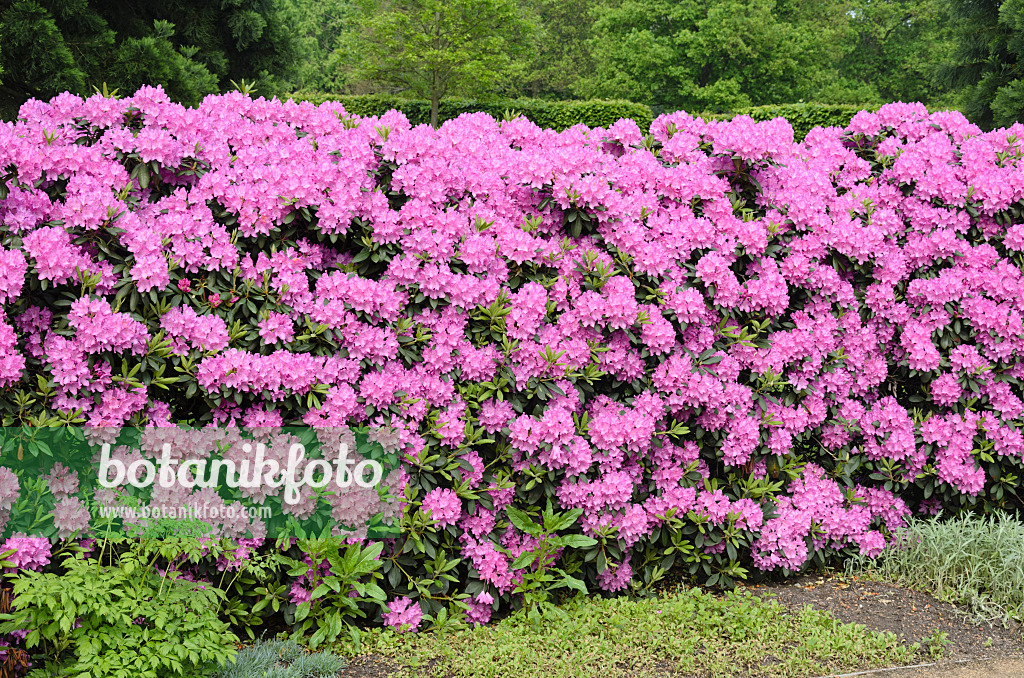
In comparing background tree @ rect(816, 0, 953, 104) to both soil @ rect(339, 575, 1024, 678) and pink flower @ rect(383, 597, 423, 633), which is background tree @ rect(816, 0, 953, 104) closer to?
soil @ rect(339, 575, 1024, 678)

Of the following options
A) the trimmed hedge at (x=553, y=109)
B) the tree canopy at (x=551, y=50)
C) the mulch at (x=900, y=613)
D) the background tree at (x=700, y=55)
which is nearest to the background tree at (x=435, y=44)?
the tree canopy at (x=551, y=50)

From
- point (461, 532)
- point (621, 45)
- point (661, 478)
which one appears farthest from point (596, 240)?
point (621, 45)

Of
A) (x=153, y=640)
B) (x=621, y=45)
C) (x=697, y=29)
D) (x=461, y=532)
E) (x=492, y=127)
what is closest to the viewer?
(x=153, y=640)

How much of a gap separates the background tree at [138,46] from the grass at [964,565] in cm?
888

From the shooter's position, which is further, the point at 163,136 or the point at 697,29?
the point at 697,29

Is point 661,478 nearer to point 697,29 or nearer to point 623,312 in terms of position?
point 623,312

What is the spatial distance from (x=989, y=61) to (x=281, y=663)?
51.8ft

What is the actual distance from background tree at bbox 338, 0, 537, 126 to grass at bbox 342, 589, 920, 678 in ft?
56.8

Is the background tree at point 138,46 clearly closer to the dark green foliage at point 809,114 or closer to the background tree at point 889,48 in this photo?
the dark green foliage at point 809,114

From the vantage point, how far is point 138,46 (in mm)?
9000

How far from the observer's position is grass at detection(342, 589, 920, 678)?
292 cm

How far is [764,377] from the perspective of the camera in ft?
12.3

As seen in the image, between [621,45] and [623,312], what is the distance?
2506 cm

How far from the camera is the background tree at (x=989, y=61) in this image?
507 inches
